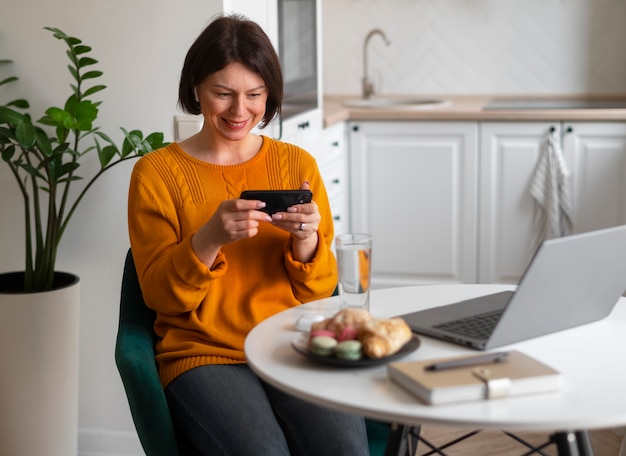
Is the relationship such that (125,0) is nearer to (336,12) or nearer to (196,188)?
(196,188)

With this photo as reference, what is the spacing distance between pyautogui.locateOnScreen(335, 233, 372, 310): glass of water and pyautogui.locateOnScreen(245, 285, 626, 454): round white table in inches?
2.9

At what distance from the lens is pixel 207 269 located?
1.63 m

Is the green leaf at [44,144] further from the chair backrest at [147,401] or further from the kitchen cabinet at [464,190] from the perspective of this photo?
the kitchen cabinet at [464,190]

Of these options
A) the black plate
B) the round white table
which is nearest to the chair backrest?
the round white table

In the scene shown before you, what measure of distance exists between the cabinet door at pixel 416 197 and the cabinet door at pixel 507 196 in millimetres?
47

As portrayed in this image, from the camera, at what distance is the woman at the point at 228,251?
159 cm

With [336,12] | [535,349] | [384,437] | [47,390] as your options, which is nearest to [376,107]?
[336,12]

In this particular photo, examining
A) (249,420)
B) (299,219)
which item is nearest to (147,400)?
(249,420)

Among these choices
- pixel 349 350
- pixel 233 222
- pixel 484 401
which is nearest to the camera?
pixel 484 401

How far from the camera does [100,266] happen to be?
8.26 ft

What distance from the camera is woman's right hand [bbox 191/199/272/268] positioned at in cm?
156

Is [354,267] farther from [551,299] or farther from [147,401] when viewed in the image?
[147,401]

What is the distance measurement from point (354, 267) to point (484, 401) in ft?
1.23

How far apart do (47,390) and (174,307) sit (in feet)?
2.62
